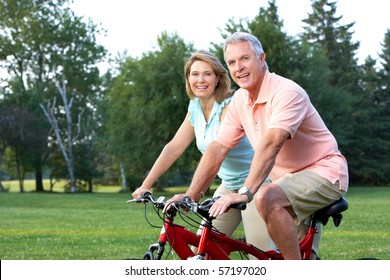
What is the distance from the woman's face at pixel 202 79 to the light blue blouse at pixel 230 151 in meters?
0.12

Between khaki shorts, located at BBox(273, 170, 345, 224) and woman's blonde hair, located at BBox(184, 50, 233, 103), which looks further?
woman's blonde hair, located at BBox(184, 50, 233, 103)

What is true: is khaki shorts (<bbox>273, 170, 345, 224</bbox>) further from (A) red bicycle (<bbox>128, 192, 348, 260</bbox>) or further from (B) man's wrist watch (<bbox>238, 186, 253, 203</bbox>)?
(B) man's wrist watch (<bbox>238, 186, 253, 203</bbox>)

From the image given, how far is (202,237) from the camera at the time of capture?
3928 millimetres

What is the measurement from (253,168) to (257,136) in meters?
0.31

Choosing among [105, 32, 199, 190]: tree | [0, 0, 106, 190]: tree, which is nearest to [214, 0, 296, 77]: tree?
[105, 32, 199, 190]: tree

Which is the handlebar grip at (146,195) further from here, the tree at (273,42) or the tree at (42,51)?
the tree at (42,51)

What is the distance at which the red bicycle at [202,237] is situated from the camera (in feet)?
12.7

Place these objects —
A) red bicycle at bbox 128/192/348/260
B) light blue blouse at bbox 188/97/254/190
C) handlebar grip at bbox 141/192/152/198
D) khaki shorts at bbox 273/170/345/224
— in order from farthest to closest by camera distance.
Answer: light blue blouse at bbox 188/97/254/190, handlebar grip at bbox 141/192/152/198, khaki shorts at bbox 273/170/345/224, red bicycle at bbox 128/192/348/260

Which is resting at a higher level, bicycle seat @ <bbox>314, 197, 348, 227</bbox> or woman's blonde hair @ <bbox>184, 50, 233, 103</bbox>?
woman's blonde hair @ <bbox>184, 50, 233, 103</bbox>

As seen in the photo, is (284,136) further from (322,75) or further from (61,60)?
(61,60)

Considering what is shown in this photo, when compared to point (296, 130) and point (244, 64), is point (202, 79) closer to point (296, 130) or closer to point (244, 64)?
point (244, 64)

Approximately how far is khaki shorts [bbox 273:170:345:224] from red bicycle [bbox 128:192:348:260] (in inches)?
5.8

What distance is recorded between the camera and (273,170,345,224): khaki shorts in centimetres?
398

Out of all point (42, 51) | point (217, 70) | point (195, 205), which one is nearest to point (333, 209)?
point (195, 205)
